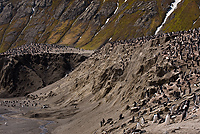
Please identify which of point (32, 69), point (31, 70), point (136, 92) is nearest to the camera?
point (136, 92)

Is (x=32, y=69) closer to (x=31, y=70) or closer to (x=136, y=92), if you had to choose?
(x=31, y=70)

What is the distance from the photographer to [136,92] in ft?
195

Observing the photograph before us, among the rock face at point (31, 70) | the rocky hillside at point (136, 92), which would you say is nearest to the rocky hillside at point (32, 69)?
the rock face at point (31, 70)

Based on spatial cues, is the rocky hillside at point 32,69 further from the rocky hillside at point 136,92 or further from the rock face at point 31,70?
the rocky hillside at point 136,92

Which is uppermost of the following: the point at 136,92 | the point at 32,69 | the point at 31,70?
the point at 32,69

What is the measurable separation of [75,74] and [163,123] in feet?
280

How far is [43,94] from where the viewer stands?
11031 centimetres

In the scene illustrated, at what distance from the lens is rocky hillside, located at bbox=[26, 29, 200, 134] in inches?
1281

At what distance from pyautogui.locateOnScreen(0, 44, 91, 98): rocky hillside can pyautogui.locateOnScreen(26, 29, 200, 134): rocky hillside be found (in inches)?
1635

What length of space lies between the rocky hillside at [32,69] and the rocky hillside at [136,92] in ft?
136

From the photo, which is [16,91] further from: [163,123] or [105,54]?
[163,123]

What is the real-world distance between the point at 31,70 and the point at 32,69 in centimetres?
208

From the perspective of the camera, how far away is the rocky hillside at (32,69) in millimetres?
137250

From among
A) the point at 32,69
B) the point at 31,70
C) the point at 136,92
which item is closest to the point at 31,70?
the point at 31,70
